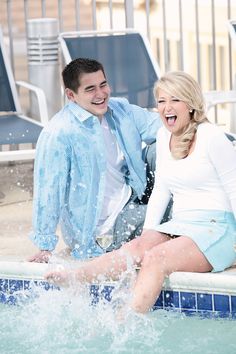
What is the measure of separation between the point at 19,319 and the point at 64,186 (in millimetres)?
668

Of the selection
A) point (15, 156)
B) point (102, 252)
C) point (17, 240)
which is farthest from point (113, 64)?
point (102, 252)

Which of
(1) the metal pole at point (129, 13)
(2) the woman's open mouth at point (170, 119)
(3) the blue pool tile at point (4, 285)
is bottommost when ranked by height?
(3) the blue pool tile at point (4, 285)

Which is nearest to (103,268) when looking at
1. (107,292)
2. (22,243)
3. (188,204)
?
(107,292)

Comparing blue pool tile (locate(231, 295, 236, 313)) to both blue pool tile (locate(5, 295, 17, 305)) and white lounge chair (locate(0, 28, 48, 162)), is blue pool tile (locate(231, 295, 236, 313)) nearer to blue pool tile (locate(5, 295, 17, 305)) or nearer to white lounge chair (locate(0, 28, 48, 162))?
blue pool tile (locate(5, 295, 17, 305))

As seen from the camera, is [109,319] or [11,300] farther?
[11,300]

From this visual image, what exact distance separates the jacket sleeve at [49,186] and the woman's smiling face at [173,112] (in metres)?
0.57

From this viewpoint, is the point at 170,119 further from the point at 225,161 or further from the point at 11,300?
the point at 11,300

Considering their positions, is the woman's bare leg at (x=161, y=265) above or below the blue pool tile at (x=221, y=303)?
above

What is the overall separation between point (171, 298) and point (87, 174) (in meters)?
0.81

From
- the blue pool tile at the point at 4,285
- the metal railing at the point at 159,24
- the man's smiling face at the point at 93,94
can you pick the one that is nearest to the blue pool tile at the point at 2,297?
the blue pool tile at the point at 4,285

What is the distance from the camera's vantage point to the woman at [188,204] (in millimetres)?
4613

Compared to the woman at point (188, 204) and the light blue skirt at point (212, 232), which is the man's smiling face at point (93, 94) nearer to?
the woman at point (188, 204)

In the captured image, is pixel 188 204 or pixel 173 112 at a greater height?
pixel 173 112

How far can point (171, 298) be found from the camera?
4.63 m
